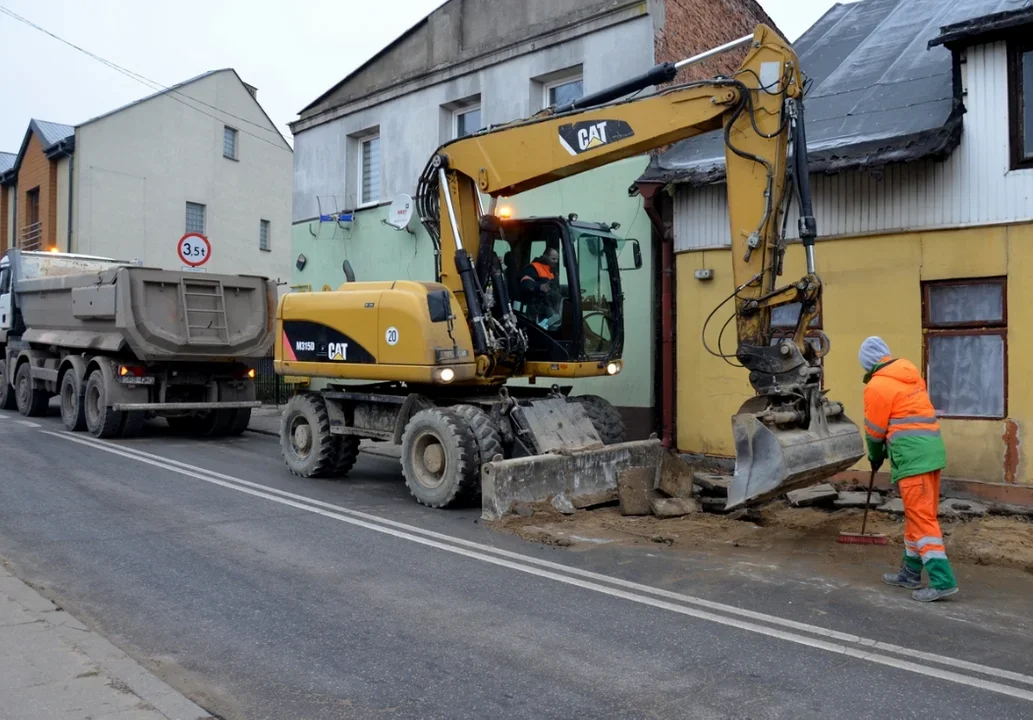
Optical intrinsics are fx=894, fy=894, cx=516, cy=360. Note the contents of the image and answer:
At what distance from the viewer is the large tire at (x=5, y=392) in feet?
57.3

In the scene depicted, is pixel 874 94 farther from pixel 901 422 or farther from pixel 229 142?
pixel 229 142

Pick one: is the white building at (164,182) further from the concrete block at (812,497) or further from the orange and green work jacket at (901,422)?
the orange and green work jacket at (901,422)

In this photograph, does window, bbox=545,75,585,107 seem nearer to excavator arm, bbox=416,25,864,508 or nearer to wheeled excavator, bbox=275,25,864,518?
wheeled excavator, bbox=275,25,864,518

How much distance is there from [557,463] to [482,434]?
2.50 feet

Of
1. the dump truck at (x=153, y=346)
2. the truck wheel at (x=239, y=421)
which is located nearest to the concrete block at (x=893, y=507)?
the dump truck at (x=153, y=346)

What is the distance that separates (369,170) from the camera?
1759 cm

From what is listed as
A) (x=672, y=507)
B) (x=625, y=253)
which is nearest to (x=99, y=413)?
(x=625, y=253)

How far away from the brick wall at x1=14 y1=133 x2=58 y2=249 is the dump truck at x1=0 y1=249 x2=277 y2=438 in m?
13.8

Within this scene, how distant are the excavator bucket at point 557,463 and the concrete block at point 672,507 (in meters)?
0.47

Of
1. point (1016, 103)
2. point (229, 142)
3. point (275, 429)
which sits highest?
point (229, 142)

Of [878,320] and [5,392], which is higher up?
[878,320]

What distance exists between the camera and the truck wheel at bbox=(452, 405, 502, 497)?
843 centimetres

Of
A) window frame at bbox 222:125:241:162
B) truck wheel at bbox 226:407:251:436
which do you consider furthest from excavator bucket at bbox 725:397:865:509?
window frame at bbox 222:125:241:162

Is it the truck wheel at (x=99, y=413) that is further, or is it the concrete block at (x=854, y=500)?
the truck wheel at (x=99, y=413)
